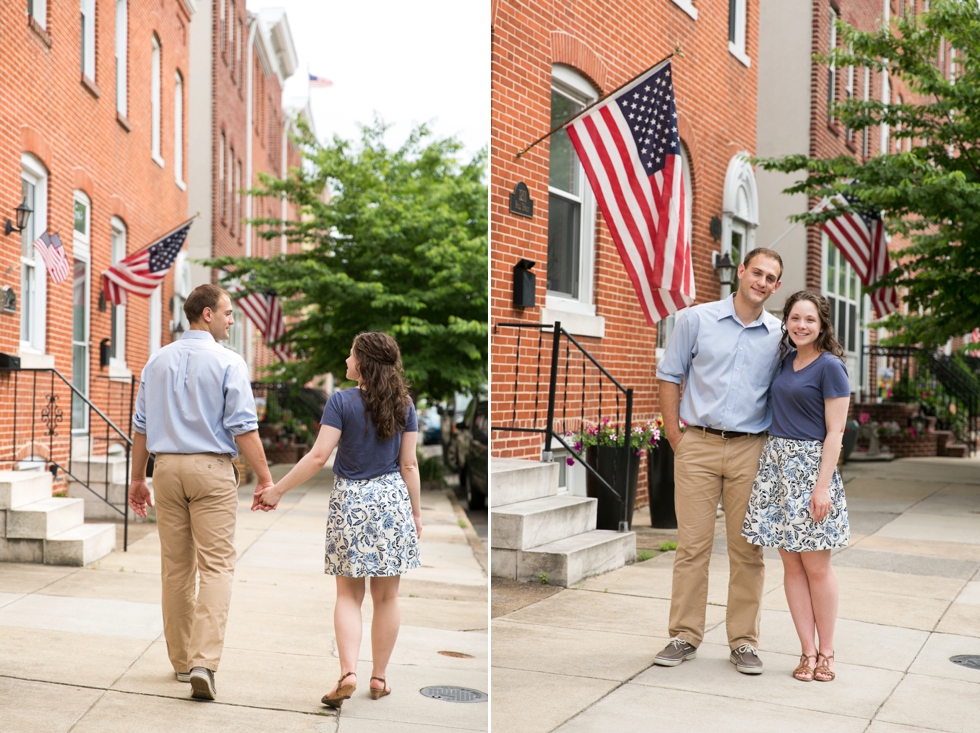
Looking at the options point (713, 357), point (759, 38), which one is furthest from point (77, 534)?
point (759, 38)

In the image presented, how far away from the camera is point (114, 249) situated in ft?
33.9

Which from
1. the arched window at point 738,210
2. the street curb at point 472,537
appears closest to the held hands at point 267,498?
the street curb at point 472,537

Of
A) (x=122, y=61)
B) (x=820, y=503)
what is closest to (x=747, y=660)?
(x=820, y=503)

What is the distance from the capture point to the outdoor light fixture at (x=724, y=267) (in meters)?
10.3

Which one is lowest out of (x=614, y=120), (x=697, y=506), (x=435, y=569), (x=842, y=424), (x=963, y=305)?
(x=435, y=569)

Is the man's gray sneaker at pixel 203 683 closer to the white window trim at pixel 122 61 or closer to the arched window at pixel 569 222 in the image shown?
the arched window at pixel 569 222

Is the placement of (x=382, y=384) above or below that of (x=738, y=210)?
below

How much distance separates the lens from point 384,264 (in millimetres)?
15461

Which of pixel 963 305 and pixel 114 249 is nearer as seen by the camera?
pixel 114 249

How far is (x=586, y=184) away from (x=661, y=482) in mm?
2627

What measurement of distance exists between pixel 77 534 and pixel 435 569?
115 inches

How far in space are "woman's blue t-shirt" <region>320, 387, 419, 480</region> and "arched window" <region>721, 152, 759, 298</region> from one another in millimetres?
6477

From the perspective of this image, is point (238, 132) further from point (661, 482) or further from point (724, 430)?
point (724, 430)

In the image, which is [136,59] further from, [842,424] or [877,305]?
[877,305]
